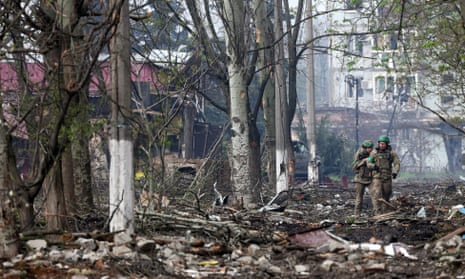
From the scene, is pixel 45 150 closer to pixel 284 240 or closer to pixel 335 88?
pixel 284 240

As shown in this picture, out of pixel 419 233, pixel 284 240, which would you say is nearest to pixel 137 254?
pixel 284 240

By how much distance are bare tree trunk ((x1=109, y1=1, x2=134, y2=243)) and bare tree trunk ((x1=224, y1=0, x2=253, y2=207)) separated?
352 inches

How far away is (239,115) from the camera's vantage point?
63.7 feet

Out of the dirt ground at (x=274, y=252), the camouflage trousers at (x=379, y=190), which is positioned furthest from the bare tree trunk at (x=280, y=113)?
the dirt ground at (x=274, y=252)

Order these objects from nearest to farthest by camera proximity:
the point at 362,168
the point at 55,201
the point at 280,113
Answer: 1. the point at 55,201
2. the point at 362,168
3. the point at 280,113

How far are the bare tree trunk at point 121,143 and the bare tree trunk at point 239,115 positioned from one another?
894 centimetres

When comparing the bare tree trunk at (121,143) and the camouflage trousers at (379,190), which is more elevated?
the bare tree trunk at (121,143)

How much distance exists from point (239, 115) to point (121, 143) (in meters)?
9.35

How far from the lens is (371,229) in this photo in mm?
13625

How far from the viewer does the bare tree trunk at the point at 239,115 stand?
19.2 metres

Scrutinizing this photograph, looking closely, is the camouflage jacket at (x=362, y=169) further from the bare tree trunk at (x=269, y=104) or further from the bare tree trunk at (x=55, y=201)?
the bare tree trunk at (x=55, y=201)

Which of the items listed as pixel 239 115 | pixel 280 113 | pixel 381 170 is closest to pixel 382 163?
pixel 381 170

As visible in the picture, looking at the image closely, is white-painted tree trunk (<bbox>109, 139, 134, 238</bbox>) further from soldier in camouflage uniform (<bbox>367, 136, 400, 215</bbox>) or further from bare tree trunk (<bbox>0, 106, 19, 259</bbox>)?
soldier in camouflage uniform (<bbox>367, 136, 400, 215</bbox>)

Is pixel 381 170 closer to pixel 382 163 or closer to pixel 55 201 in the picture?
pixel 382 163
